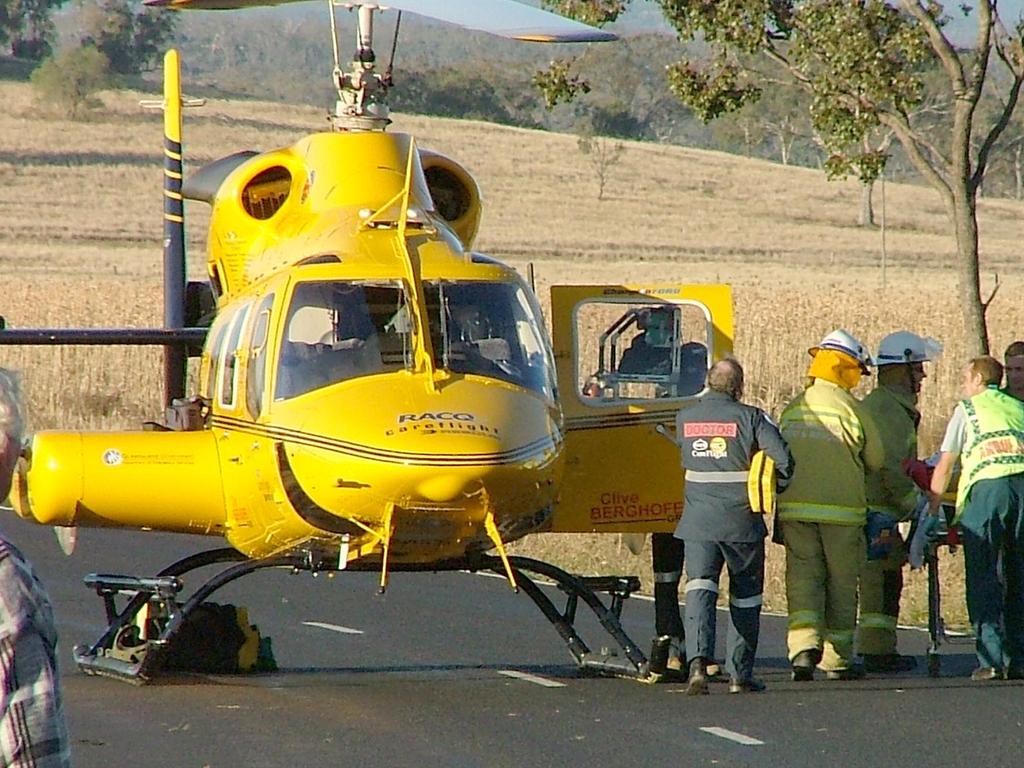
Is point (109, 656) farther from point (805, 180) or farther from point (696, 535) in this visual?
point (805, 180)

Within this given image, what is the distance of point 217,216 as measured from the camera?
44.0ft

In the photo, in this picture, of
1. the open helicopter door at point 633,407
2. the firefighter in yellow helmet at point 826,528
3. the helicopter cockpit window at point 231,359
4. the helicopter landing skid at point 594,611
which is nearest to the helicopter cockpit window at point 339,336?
the helicopter cockpit window at point 231,359

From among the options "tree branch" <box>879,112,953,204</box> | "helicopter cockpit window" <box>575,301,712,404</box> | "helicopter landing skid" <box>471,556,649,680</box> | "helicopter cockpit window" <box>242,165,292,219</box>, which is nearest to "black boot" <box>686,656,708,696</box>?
"helicopter landing skid" <box>471,556,649,680</box>

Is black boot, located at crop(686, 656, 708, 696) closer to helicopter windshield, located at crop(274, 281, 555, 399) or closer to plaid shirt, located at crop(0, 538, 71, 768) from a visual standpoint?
helicopter windshield, located at crop(274, 281, 555, 399)

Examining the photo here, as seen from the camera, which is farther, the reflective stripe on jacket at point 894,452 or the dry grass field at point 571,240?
the dry grass field at point 571,240

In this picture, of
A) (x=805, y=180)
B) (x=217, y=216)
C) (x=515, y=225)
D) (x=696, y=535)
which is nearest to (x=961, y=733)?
(x=696, y=535)

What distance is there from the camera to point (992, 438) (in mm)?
12039

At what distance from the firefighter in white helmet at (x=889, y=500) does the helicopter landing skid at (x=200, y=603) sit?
140cm

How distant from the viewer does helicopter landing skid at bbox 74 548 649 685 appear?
11.5 m

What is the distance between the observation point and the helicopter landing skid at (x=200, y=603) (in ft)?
37.9

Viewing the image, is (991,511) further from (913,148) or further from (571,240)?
(571,240)

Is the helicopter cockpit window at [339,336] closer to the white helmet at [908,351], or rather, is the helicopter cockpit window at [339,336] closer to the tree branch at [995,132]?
the white helmet at [908,351]

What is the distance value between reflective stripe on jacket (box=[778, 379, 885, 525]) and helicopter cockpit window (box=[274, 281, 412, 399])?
2.51 meters

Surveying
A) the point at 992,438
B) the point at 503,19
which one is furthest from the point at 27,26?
the point at 992,438
